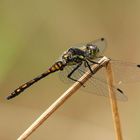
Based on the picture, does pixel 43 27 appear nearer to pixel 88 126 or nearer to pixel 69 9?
pixel 69 9

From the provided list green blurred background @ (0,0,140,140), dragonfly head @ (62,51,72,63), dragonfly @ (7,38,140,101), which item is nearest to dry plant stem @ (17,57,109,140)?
dragonfly @ (7,38,140,101)

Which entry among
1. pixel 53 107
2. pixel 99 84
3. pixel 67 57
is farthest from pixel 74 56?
pixel 53 107

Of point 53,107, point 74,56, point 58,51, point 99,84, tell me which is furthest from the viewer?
point 58,51

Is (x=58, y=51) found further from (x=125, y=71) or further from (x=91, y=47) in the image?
(x=125, y=71)

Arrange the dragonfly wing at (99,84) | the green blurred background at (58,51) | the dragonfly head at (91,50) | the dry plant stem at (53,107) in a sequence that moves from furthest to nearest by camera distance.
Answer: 1. the green blurred background at (58,51)
2. the dragonfly head at (91,50)
3. the dragonfly wing at (99,84)
4. the dry plant stem at (53,107)

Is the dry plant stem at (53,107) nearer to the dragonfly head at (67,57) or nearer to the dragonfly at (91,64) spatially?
the dragonfly at (91,64)

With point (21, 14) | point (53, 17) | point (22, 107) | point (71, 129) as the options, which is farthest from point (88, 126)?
point (21, 14)

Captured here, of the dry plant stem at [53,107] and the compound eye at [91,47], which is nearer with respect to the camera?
the dry plant stem at [53,107]

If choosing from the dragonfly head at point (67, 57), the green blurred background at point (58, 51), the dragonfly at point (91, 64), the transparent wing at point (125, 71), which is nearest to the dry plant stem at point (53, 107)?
the dragonfly at point (91, 64)
